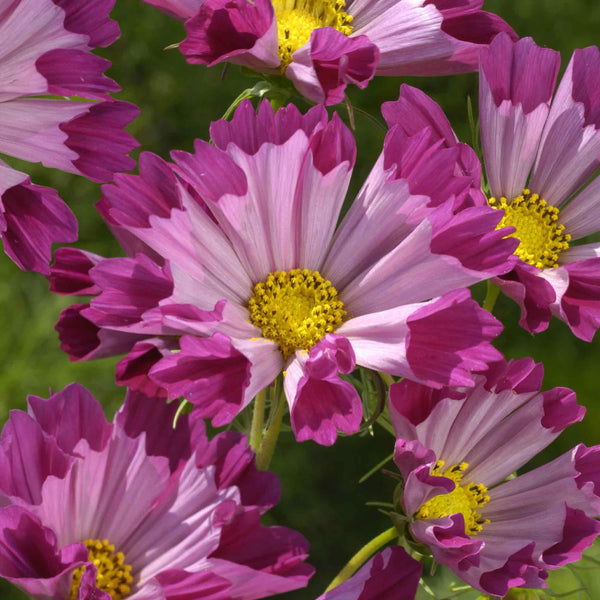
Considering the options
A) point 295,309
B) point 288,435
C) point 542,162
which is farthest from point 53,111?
point 288,435

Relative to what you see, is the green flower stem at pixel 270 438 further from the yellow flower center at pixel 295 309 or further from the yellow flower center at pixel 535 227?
the yellow flower center at pixel 535 227

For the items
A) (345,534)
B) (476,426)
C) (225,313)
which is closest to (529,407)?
(476,426)

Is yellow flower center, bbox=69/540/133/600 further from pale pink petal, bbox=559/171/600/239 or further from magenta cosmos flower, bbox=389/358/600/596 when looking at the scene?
pale pink petal, bbox=559/171/600/239

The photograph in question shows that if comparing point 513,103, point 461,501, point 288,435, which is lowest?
point 288,435

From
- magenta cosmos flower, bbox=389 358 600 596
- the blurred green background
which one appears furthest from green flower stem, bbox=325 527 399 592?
the blurred green background

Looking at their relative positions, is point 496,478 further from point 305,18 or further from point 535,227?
point 305,18

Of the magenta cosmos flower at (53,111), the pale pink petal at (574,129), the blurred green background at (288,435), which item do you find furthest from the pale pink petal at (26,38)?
the blurred green background at (288,435)
